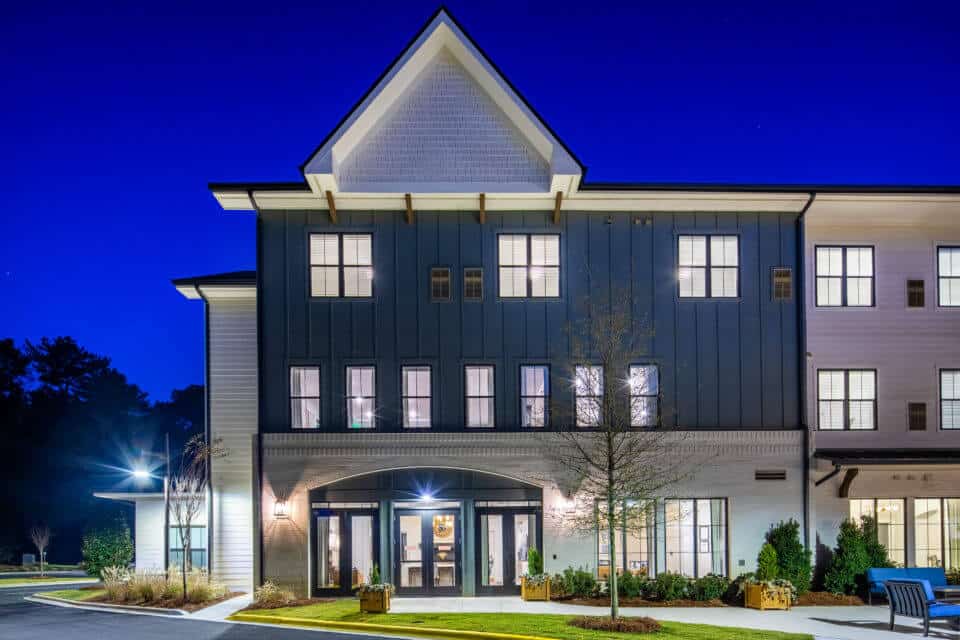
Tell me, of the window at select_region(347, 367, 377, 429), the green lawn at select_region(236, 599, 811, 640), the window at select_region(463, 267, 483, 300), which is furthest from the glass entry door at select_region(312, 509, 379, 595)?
the window at select_region(463, 267, 483, 300)

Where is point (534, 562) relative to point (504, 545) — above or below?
below

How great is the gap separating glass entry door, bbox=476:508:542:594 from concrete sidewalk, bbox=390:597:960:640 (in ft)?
1.70

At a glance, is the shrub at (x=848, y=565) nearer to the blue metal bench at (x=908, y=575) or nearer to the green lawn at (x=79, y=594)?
the blue metal bench at (x=908, y=575)

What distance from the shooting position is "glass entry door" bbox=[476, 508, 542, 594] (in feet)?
69.4

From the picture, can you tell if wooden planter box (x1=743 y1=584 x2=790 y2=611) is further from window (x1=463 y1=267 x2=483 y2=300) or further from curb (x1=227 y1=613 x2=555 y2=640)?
window (x1=463 y1=267 x2=483 y2=300)

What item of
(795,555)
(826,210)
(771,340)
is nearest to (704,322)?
(771,340)

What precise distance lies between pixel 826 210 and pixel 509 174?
333 inches

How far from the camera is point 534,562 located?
66.8 feet

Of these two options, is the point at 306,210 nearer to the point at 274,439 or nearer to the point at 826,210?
the point at 274,439

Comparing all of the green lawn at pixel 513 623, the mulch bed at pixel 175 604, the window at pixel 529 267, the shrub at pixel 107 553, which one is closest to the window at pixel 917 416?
the green lawn at pixel 513 623

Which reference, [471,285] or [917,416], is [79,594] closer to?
[471,285]

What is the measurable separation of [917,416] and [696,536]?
22.4 feet

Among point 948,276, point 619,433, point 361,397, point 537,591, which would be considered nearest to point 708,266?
point 619,433

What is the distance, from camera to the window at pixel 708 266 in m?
21.9
